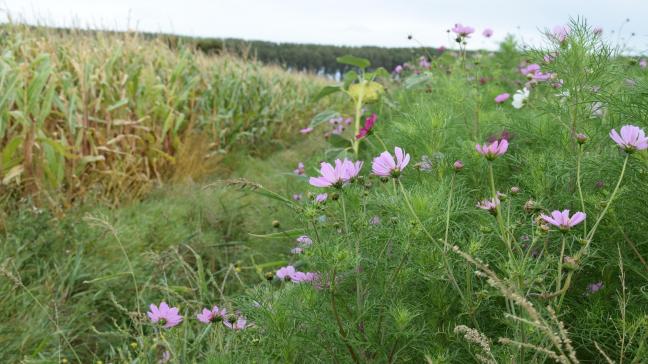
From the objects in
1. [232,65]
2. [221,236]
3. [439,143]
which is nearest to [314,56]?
[232,65]

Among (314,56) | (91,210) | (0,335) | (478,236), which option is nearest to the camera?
(478,236)

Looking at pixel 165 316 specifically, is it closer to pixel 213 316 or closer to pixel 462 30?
pixel 213 316

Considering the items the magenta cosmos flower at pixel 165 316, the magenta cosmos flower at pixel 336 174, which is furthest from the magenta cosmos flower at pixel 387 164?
the magenta cosmos flower at pixel 165 316

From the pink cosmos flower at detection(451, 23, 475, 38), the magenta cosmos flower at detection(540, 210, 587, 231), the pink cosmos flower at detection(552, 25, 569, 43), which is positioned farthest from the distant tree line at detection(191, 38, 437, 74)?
the magenta cosmos flower at detection(540, 210, 587, 231)

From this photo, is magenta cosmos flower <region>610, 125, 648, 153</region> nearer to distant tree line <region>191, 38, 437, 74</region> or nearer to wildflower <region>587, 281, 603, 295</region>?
wildflower <region>587, 281, 603, 295</region>

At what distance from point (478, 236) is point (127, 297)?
215 centimetres

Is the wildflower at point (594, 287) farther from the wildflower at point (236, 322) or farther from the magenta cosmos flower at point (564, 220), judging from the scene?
the wildflower at point (236, 322)

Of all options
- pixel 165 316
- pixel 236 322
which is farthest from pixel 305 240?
pixel 165 316

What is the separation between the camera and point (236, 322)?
59.2 inches

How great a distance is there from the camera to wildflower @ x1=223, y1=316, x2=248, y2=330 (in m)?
1.46

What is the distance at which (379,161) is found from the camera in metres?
1.24

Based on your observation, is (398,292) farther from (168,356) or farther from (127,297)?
(127,297)

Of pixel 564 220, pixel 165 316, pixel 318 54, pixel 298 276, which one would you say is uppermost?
pixel 564 220

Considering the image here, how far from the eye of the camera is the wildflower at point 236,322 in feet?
4.79
